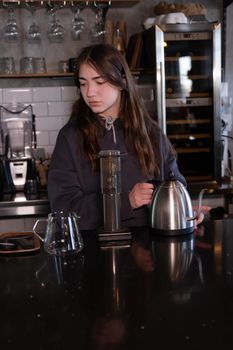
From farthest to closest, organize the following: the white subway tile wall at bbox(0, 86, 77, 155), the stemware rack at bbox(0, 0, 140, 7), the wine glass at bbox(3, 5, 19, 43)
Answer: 1. the white subway tile wall at bbox(0, 86, 77, 155)
2. the wine glass at bbox(3, 5, 19, 43)
3. the stemware rack at bbox(0, 0, 140, 7)

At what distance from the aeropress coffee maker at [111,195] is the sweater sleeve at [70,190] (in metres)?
0.14

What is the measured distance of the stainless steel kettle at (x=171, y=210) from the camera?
66.0 inches

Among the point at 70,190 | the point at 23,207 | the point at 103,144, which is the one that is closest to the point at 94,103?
the point at 103,144

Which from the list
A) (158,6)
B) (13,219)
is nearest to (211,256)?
(13,219)

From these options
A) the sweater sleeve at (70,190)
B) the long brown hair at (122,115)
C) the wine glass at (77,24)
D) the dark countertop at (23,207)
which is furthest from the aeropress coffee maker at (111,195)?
the wine glass at (77,24)

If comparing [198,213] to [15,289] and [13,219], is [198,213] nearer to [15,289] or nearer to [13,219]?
[15,289]

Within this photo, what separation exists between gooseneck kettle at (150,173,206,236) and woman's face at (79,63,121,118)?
38cm

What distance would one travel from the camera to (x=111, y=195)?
164 centimetres

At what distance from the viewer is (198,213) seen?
1754 mm

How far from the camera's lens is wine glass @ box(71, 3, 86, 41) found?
11.5ft

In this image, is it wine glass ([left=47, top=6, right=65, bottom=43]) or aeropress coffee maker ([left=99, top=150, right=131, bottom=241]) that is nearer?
aeropress coffee maker ([left=99, top=150, right=131, bottom=241])

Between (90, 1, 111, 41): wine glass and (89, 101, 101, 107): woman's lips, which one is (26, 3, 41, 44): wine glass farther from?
(89, 101, 101, 107): woman's lips

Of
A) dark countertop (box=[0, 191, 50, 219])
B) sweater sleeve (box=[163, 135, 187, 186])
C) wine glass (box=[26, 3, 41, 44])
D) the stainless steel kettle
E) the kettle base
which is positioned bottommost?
dark countertop (box=[0, 191, 50, 219])

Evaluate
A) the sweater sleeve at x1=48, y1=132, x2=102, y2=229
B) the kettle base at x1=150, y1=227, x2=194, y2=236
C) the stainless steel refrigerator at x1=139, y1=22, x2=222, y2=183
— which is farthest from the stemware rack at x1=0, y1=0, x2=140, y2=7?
the kettle base at x1=150, y1=227, x2=194, y2=236
